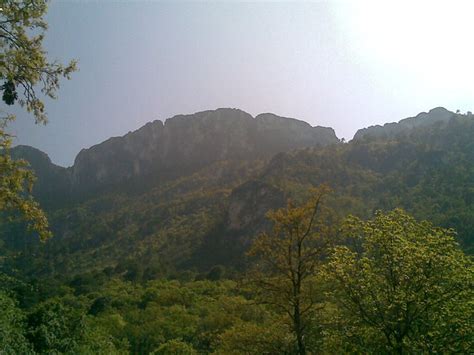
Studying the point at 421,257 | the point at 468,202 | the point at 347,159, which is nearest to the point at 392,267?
the point at 421,257

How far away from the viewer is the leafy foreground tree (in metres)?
12.8

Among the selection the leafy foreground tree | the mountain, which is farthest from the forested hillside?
the mountain


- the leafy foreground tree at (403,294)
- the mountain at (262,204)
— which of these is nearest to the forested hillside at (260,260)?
the leafy foreground tree at (403,294)

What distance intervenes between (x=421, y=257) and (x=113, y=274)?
285ft

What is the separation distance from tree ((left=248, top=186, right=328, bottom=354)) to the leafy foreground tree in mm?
861

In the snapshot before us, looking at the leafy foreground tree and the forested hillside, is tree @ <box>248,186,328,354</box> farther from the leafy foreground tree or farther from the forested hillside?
the leafy foreground tree

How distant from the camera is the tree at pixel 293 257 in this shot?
47.2ft

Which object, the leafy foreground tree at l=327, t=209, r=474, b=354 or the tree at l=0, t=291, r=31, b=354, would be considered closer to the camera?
the leafy foreground tree at l=327, t=209, r=474, b=354

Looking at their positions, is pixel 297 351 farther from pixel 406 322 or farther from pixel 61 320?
pixel 61 320

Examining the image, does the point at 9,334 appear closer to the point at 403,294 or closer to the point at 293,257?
the point at 293,257

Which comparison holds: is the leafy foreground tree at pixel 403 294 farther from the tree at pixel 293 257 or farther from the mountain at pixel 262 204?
the mountain at pixel 262 204

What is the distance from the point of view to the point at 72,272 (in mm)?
109938

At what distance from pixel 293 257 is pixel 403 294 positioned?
12.9ft

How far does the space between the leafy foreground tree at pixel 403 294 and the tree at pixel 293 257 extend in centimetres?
86
